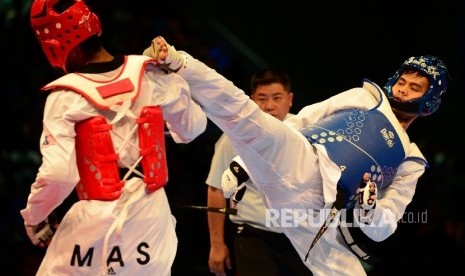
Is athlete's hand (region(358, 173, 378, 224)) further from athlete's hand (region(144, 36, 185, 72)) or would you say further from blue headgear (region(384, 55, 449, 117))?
athlete's hand (region(144, 36, 185, 72))

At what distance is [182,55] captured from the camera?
15.1 feet

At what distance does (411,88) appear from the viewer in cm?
571

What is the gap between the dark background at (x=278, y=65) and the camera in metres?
8.02

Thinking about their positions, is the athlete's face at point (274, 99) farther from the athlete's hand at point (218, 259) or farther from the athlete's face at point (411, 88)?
the athlete's hand at point (218, 259)

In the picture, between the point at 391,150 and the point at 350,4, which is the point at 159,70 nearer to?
the point at 391,150

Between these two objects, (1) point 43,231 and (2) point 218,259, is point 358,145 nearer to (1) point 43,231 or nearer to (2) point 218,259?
(2) point 218,259

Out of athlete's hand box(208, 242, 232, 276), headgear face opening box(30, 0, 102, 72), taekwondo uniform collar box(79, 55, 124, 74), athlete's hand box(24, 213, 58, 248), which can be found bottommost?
athlete's hand box(208, 242, 232, 276)

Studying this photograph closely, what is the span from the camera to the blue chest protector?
526 cm

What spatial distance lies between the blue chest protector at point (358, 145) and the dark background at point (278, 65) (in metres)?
2.29

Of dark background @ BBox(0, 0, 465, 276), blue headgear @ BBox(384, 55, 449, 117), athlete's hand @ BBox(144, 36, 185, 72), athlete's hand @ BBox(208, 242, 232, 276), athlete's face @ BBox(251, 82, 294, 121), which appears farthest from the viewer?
dark background @ BBox(0, 0, 465, 276)

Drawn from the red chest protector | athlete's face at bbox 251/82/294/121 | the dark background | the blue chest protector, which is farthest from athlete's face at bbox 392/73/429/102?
the dark background

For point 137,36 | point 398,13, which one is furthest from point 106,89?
point 398,13

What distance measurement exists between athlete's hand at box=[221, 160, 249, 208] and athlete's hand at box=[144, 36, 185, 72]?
95cm

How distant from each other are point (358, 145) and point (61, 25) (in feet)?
6.35
